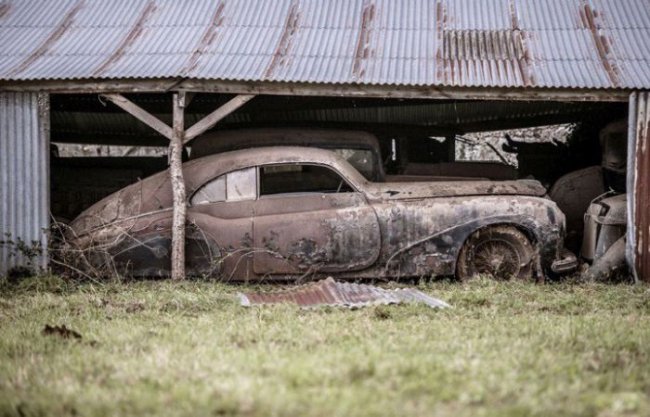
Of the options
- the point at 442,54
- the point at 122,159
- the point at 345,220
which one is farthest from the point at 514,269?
the point at 122,159

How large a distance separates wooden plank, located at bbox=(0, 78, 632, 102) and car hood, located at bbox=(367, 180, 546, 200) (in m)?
1.00

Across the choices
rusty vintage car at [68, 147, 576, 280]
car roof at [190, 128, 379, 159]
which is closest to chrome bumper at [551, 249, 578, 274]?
rusty vintage car at [68, 147, 576, 280]

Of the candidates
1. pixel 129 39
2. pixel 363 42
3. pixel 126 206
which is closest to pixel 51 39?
pixel 129 39

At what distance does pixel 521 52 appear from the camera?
945 cm

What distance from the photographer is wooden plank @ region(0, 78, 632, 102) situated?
8852 millimetres

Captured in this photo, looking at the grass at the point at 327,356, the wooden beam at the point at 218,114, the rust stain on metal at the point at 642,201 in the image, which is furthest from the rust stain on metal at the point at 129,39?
the rust stain on metal at the point at 642,201

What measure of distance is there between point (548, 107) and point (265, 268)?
578 centimetres

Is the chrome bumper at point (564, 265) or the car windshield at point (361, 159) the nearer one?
the chrome bumper at point (564, 265)

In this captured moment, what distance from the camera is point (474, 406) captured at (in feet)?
13.3

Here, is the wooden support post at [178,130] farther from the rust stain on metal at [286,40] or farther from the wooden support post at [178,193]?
the rust stain on metal at [286,40]

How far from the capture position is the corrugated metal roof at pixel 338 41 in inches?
352

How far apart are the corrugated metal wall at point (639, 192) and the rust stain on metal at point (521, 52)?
3.81 ft

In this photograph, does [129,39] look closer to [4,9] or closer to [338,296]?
[4,9]

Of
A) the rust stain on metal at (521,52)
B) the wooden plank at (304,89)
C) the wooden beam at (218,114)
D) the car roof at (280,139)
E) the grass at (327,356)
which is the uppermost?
the rust stain on metal at (521,52)
